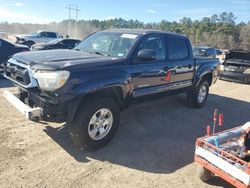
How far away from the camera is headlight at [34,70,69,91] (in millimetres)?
4020

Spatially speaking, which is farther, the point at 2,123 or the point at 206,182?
the point at 2,123

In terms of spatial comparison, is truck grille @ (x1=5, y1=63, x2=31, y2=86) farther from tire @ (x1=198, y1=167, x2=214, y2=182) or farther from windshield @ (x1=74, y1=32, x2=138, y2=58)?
tire @ (x1=198, y1=167, x2=214, y2=182)

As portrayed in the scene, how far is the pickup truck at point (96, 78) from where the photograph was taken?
412 cm

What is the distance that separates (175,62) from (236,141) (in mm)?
2462

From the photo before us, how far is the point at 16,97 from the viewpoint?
4793mm

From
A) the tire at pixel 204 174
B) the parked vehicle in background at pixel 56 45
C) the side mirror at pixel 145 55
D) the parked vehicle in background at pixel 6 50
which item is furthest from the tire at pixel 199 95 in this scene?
the parked vehicle in background at pixel 56 45

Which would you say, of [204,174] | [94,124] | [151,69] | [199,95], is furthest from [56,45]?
[204,174]

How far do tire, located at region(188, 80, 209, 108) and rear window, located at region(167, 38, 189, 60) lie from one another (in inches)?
44.9

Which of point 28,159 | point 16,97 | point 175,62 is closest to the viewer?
point 28,159

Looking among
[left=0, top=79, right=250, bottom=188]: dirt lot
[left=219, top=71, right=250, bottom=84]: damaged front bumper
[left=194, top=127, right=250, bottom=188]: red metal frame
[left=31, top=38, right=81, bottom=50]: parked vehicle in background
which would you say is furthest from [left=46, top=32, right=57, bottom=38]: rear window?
[left=194, top=127, right=250, bottom=188]: red metal frame

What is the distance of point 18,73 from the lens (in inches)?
184

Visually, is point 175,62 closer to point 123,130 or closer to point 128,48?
point 128,48

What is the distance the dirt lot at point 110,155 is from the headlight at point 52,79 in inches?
43.6

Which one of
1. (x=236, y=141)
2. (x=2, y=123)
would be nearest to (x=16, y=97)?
(x=2, y=123)
